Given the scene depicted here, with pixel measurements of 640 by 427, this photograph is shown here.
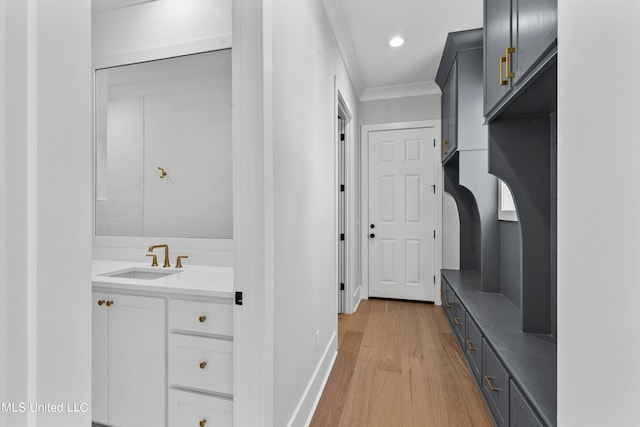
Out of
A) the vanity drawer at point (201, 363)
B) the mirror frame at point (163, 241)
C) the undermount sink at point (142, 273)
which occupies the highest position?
the mirror frame at point (163, 241)

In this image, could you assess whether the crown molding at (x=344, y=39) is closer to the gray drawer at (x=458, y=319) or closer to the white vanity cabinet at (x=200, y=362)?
the white vanity cabinet at (x=200, y=362)

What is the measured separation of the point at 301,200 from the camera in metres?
1.79

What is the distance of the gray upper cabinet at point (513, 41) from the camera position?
3.78 ft

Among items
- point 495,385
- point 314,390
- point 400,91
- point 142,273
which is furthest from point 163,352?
point 400,91

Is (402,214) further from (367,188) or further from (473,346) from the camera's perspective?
(473,346)

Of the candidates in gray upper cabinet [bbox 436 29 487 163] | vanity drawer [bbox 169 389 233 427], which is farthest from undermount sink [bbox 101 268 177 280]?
gray upper cabinet [bbox 436 29 487 163]

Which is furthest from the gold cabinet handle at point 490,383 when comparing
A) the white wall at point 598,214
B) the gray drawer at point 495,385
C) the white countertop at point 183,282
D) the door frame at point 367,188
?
the door frame at point 367,188

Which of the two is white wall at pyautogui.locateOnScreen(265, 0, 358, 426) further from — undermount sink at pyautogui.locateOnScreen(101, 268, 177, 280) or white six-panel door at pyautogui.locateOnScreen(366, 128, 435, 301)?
white six-panel door at pyautogui.locateOnScreen(366, 128, 435, 301)

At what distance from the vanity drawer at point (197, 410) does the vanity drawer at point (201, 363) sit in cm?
5

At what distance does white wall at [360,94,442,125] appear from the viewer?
400cm

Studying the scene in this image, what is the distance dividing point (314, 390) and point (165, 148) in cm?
192

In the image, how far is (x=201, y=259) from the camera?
218 cm
